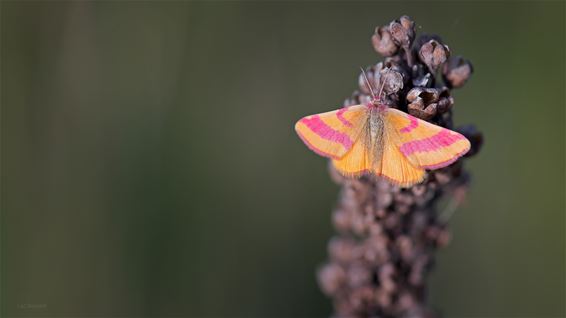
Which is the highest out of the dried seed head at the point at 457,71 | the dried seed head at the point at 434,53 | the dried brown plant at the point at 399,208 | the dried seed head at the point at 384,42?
the dried seed head at the point at 384,42

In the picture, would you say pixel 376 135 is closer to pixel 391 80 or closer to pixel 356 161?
pixel 356 161

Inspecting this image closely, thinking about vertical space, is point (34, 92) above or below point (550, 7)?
below

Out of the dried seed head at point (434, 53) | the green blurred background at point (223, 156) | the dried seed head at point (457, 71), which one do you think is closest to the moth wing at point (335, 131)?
the dried seed head at point (434, 53)

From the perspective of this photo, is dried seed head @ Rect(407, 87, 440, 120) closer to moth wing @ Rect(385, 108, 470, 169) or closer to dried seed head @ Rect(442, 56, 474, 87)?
moth wing @ Rect(385, 108, 470, 169)

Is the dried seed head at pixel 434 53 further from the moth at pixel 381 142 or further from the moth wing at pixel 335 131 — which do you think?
the moth wing at pixel 335 131

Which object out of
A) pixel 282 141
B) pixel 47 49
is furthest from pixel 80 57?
pixel 282 141

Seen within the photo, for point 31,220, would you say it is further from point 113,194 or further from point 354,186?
point 354,186
